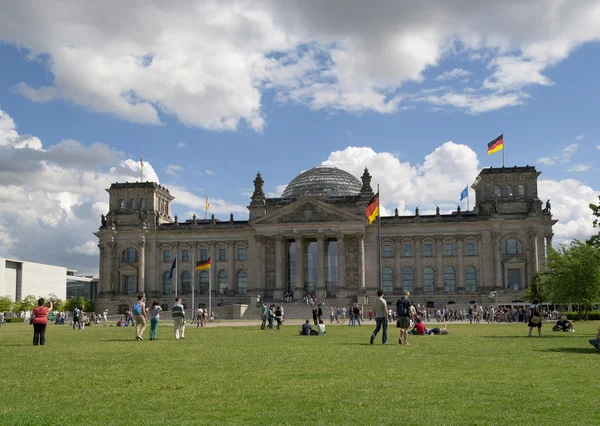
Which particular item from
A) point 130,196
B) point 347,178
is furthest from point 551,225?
point 130,196

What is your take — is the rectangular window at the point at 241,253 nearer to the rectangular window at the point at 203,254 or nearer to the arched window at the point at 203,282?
the rectangular window at the point at 203,254

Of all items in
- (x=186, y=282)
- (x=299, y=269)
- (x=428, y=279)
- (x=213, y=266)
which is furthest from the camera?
(x=186, y=282)

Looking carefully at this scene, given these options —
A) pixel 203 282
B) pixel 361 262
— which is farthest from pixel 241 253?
pixel 361 262

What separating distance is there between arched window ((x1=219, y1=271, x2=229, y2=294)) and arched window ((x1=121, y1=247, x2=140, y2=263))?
44.6 ft

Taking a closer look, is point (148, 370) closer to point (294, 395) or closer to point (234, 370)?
point (234, 370)

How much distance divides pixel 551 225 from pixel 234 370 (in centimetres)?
8714

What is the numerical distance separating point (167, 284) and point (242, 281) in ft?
39.6

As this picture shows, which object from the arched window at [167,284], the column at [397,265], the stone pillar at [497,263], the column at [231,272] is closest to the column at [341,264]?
the column at [397,265]

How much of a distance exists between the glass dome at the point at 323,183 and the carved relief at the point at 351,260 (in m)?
14.5

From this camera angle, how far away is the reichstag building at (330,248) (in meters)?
97.4

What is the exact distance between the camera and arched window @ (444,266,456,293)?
99.8 meters

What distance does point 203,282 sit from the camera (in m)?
106

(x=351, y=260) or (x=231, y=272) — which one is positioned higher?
(x=351, y=260)

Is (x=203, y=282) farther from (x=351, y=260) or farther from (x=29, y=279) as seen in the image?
(x=29, y=279)
